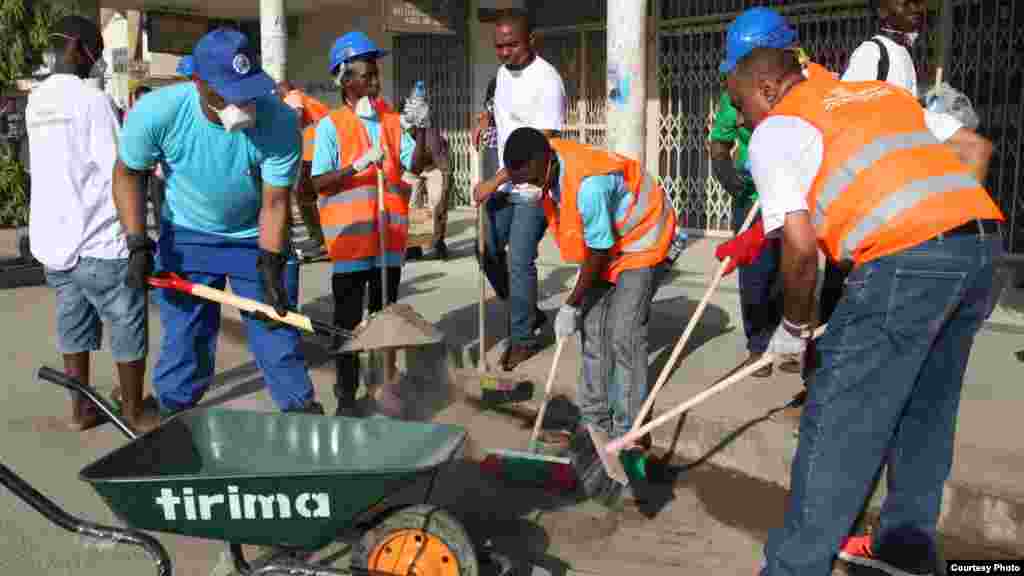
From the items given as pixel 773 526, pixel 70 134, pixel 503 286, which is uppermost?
pixel 70 134

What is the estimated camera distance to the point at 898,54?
4008 millimetres

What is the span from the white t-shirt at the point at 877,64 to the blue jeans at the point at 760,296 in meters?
1.00

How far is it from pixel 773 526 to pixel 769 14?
1.99 m

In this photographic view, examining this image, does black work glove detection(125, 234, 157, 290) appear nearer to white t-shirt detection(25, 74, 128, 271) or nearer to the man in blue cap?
the man in blue cap

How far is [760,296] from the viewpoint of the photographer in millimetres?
4789

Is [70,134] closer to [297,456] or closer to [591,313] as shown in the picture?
[297,456]

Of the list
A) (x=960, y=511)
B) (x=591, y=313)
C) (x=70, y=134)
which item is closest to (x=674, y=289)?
(x=591, y=313)

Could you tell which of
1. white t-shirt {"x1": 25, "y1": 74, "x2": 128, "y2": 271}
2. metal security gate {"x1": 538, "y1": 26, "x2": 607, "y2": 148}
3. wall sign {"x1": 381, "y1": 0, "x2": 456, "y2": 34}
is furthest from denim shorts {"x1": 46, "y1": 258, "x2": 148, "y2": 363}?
metal security gate {"x1": 538, "y1": 26, "x2": 607, "y2": 148}

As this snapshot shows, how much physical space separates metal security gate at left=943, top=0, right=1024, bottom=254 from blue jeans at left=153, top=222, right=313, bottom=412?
20.5ft

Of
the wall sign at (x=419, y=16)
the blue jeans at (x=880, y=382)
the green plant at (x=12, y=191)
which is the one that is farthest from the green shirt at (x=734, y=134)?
the green plant at (x=12, y=191)

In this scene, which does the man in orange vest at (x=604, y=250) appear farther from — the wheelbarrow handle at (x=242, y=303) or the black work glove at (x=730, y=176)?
the wheelbarrow handle at (x=242, y=303)

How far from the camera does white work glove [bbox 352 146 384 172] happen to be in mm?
4445

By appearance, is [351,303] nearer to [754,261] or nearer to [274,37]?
[754,261]

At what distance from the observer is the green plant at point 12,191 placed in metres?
12.0
